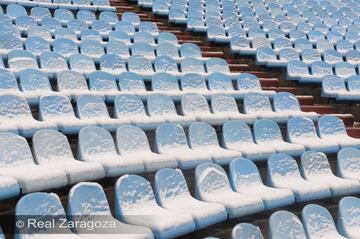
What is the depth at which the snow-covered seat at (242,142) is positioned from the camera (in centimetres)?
208

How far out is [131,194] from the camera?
4.73 feet

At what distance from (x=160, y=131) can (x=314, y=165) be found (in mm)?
649

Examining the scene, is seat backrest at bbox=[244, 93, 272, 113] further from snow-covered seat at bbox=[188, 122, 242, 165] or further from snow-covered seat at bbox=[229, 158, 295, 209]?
snow-covered seat at bbox=[229, 158, 295, 209]

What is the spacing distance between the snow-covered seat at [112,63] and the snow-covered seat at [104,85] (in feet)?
0.70

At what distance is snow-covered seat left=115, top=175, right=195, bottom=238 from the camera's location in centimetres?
135

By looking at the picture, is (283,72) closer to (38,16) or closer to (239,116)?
(239,116)

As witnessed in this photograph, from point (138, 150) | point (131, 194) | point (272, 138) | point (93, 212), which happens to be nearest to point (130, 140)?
point (138, 150)

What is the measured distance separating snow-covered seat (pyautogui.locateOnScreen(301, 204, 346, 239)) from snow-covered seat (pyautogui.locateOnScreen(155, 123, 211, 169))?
0.43m

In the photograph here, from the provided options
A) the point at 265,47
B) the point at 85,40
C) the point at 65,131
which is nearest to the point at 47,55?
the point at 85,40

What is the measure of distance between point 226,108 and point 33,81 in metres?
0.90

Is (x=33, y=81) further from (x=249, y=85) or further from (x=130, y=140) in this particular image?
(x=249, y=85)

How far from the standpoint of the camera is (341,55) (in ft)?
11.9

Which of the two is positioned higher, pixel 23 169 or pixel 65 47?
pixel 23 169

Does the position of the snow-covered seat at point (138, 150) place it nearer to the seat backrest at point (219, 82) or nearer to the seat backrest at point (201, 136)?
the seat backrest at point (201, 136)
